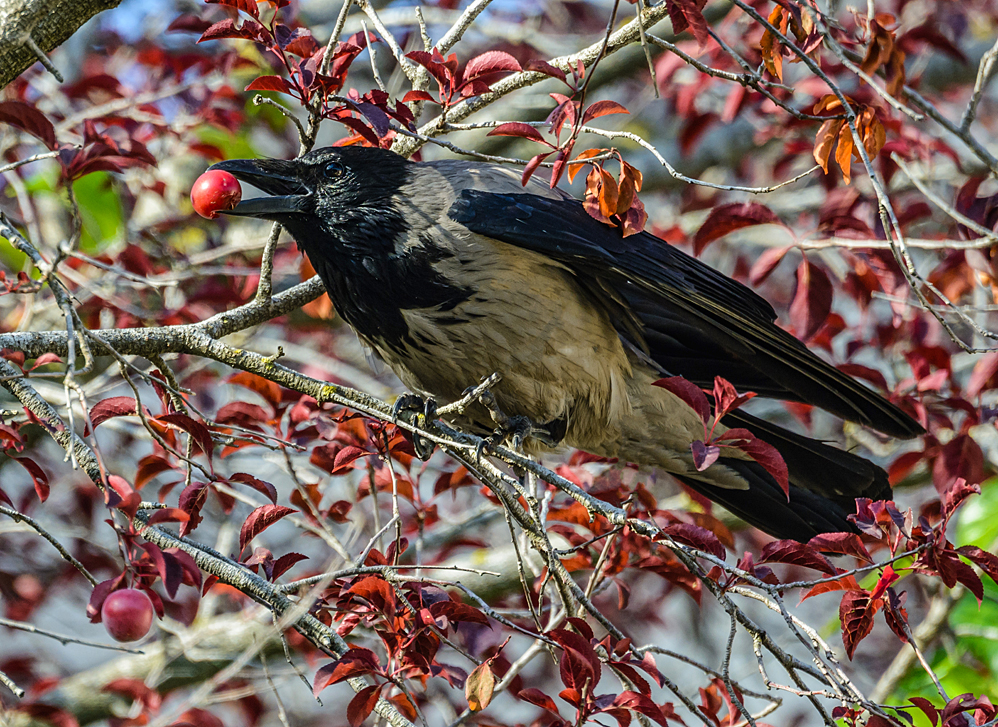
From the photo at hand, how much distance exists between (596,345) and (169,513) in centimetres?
174

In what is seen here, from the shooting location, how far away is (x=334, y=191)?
3180 mm

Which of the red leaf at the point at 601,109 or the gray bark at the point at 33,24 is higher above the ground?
the gray bark at the point at 33,24

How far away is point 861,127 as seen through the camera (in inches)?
102

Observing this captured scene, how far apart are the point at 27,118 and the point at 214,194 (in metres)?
0.54

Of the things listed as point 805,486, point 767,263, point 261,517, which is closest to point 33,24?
point 261,517

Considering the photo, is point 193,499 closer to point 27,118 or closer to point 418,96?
point 27,118

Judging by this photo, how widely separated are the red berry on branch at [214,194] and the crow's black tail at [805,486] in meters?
1.93

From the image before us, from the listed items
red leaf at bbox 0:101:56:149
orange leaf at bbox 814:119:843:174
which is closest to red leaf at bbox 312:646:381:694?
red leaf at bbox 0:101:56:149

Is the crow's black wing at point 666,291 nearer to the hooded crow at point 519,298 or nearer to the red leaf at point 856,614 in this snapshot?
the hooded crow at point 519,298

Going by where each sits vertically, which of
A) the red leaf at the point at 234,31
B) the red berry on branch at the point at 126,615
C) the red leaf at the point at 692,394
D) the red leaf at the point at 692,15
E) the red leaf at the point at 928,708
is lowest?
the red leaf at the point at 928,708

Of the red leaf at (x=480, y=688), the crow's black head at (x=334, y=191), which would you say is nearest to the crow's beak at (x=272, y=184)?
the crow's black head at (x=334, y=191)

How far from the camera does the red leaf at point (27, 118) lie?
2.54 meters

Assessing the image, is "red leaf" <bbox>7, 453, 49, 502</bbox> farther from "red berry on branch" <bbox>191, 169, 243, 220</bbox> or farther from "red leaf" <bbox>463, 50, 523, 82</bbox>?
"red leaf" <bbox>463, 50, 523, 82</bbox>

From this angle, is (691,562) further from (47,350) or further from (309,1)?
(309,1)
